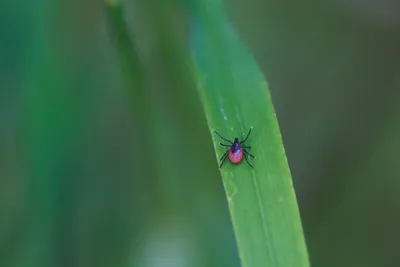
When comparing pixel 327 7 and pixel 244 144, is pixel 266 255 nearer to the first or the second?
pixel 244 144

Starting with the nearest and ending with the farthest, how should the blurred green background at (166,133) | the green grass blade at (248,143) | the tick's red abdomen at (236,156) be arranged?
the green grass blade at (248,143), the tick's red abdomen at (236,156), the blurred green background at (166,133)

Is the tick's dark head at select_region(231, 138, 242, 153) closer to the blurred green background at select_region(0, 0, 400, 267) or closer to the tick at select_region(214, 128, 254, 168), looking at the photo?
the tick at select_region(214, 128, 254, 168)

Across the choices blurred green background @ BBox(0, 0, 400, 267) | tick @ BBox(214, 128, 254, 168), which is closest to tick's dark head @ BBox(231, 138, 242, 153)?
tick @ BBox(214, 128, 254, 168)

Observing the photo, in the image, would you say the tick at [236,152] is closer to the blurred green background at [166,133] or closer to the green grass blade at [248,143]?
the green grass blade at [248,143]

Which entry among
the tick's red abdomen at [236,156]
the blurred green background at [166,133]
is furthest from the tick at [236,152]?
the blurred green background at [166,133]

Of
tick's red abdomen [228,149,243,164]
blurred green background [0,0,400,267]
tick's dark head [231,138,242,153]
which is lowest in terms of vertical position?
tick's red abdomen [228,149,243,164]

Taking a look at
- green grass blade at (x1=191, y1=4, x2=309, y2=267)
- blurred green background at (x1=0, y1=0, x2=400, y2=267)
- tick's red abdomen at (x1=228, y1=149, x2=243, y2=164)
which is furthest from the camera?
blurred green background at (x1=0, y1=0, x2=400, y2=267)
